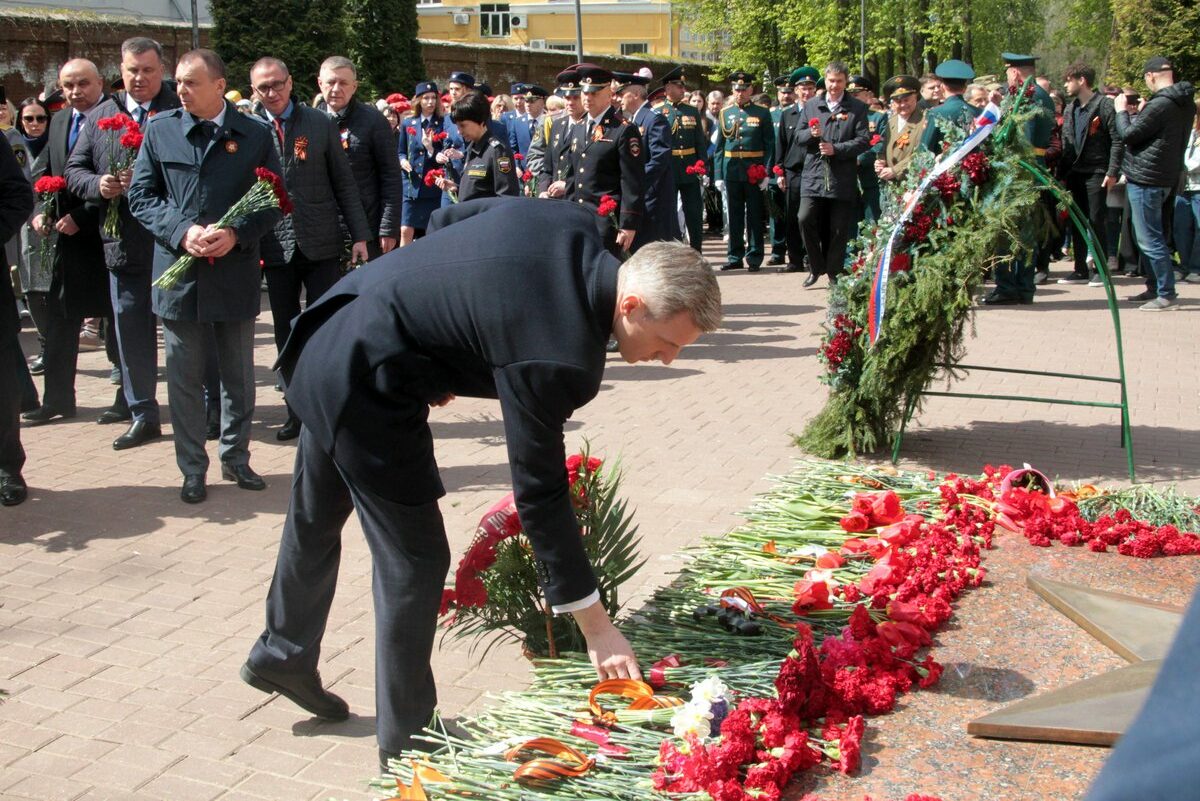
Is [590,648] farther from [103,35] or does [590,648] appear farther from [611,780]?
[103,35]

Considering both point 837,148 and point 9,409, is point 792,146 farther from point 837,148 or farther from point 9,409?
point 9,409

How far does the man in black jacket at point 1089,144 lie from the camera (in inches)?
512

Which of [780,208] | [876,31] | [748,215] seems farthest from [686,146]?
[876,31]

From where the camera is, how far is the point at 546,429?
2.90 m

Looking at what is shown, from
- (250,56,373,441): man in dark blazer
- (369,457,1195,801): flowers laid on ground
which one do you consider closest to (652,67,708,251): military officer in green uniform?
(250,56,373,441): man in dark blazer

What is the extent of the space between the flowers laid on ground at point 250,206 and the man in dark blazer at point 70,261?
5.59ft

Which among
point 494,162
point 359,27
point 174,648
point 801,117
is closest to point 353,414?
point 174,648

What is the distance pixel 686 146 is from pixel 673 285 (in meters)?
11.8

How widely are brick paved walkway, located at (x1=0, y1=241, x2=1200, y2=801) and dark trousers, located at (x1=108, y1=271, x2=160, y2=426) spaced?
1.05ft

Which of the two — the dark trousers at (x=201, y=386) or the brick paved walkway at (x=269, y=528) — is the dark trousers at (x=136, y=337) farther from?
the dark trousers at (x=201, y=386)

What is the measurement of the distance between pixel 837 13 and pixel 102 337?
30.0m

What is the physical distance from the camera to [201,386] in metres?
6.08

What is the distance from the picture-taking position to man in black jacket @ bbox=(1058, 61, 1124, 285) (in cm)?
1302

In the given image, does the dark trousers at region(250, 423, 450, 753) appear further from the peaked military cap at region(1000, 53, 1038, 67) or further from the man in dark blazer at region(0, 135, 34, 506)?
the peaked military cap at region(1000, 53, 1038, 67)
